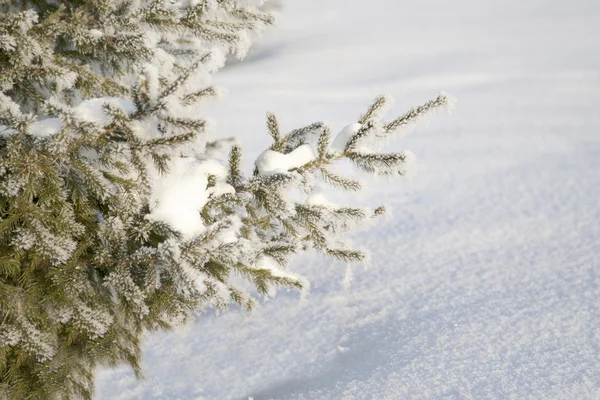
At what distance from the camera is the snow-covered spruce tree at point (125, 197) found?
1851mm

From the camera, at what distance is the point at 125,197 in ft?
6.55

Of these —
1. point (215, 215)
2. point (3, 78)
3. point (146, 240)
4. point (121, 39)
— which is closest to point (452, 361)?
point (215, 215)

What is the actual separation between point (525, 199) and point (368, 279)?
5.47 ft

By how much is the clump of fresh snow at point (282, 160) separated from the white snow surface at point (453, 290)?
33cm

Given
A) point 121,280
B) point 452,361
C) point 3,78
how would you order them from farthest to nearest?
point 452,361 → point 3,78 → point 121,280

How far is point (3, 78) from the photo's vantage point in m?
2.09

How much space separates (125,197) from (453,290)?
86.2 inches

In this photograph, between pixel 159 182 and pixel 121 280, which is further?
pixel 159 182

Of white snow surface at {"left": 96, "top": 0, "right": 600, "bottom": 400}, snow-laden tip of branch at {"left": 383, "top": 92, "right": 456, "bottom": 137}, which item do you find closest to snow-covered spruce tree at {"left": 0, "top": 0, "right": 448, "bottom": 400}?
snow-laden tip of branch at {"left": 383, "top": 92, "right": 456, "bottom": 137}

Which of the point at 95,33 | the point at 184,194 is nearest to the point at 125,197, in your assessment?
the point at 184,194

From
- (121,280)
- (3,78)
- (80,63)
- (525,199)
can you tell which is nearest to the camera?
(121,280)

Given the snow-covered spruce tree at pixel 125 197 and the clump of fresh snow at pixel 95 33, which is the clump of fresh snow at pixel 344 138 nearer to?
the snow-covered spruce tree at pixel 125 197

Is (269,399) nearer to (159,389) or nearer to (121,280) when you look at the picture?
(159,389)

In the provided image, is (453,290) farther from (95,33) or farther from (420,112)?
(95,33)
